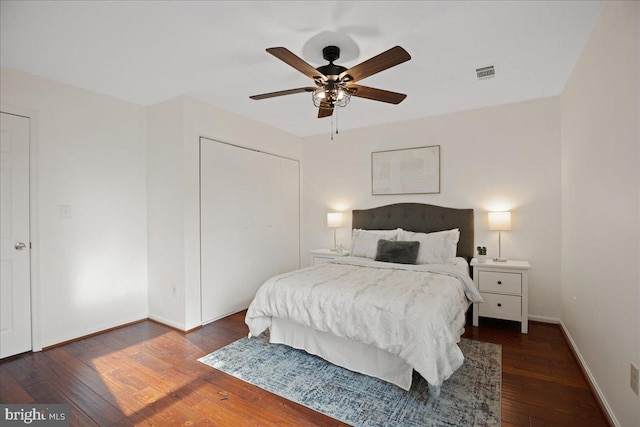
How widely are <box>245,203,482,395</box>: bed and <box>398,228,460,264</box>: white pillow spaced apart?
0.9 inches

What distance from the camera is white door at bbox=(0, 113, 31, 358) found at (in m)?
2.63

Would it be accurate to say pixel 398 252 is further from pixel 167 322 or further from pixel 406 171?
Result: pixel 167 322

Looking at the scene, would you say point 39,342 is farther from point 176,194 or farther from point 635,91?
point 635,91

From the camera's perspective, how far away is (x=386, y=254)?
3477 mm

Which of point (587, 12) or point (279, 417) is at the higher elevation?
point (587, 12)

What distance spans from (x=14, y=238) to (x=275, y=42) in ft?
9.37

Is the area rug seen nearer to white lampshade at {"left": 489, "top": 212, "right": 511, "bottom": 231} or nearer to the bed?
the bed

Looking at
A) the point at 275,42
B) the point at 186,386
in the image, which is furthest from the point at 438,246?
the point at 186,386

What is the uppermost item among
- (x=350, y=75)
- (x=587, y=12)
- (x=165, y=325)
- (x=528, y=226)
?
(x=587, y=12)

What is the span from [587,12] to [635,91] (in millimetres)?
806

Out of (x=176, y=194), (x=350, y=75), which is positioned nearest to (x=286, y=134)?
(x=176, y=194)

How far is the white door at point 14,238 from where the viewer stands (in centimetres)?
263

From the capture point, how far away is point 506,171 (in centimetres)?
362

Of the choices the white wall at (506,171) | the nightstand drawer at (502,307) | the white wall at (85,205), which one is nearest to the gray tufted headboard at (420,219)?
the white wall at (506,171)
